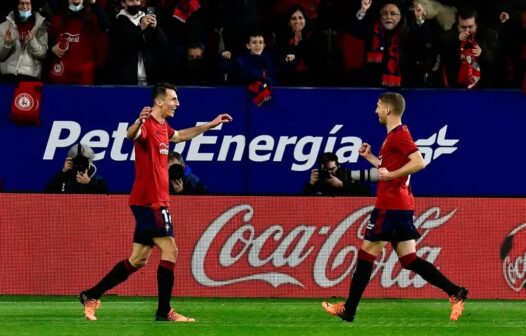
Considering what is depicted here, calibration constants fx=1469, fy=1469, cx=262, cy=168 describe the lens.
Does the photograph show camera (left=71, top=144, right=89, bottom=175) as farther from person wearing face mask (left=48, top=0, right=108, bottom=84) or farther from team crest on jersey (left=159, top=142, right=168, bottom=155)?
team crest on jersey (left=159, top=142, right=168, bottom=155)

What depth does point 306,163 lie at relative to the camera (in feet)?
53.3

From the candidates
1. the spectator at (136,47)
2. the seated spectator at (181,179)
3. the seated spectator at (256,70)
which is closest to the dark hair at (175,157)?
the seated spectator at (181,179)

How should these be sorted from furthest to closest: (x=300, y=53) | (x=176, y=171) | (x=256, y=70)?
(x=300, y=53) → (x=256, y=70) → (x=176, y=171)

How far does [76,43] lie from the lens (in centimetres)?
1611

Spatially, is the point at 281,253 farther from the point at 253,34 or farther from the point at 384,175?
the point at 384,175

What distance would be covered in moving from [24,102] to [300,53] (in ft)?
10.2

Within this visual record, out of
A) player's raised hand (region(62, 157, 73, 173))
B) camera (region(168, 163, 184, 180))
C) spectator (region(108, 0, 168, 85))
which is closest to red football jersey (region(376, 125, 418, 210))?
camera (region(168, 163, 184, 180))

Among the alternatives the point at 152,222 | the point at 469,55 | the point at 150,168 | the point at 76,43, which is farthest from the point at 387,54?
the point at 152,222

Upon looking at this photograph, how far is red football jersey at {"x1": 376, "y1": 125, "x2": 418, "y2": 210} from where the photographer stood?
11.7m

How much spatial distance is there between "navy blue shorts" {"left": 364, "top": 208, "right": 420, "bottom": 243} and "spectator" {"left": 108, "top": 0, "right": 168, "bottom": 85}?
4.96 m

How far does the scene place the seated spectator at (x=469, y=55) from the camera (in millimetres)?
Result: 16375

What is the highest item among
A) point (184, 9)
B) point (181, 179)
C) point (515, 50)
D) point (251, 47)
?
point (184, 9)

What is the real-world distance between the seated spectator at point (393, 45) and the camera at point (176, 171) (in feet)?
8.29

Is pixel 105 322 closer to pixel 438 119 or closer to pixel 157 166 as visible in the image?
pixel 157 166
